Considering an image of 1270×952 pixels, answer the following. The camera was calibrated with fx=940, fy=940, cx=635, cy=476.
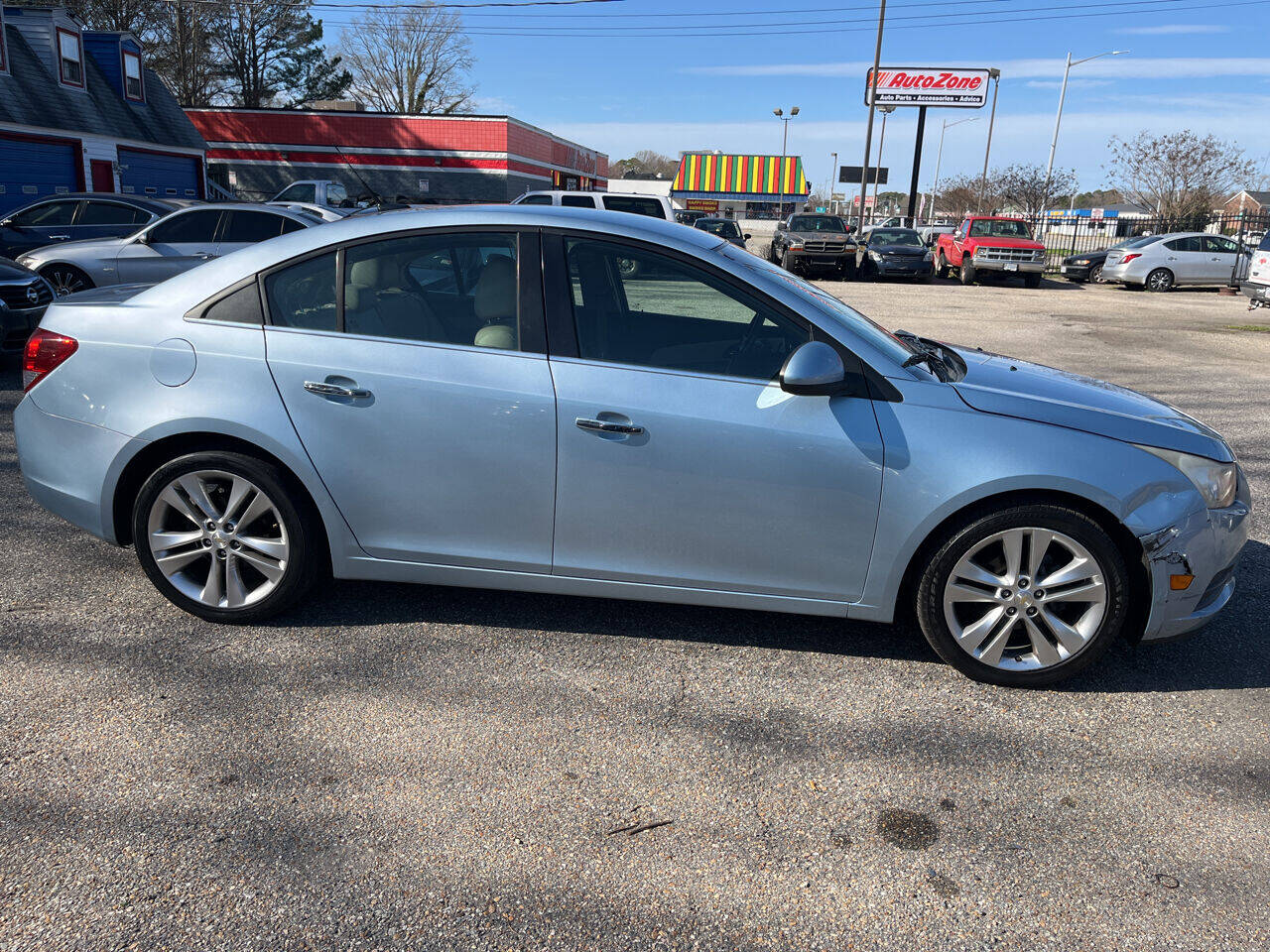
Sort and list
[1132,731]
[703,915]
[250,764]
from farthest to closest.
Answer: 1. [1132,731]
2. [250,764]
3. [703,915]

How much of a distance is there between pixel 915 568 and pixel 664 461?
105 centimetres

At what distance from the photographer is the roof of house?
2344 cm

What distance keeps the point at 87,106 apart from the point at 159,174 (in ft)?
14.2

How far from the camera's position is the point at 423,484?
12.0ft

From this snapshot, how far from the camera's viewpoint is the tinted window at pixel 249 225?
38.1 ft

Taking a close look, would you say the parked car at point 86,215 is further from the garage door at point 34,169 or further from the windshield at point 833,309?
the windshield at point 833,309

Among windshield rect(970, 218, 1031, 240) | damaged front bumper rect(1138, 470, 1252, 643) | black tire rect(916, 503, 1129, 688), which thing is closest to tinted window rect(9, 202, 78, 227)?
black tire rect(916, 503, 1129, 688)

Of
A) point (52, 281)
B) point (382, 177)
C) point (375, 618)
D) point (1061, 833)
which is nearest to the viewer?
point (1061, 833)

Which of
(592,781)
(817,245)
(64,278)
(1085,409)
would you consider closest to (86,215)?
(64,278)

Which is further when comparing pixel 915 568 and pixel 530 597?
pixel 530 597

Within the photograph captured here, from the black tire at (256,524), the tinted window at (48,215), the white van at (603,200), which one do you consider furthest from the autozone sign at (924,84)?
the black tire at (256,524)

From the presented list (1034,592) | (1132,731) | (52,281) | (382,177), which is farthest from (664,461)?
(382,177)

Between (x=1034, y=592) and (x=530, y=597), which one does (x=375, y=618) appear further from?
(x=1034, y=592)

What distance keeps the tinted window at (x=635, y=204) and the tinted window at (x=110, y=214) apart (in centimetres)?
748
